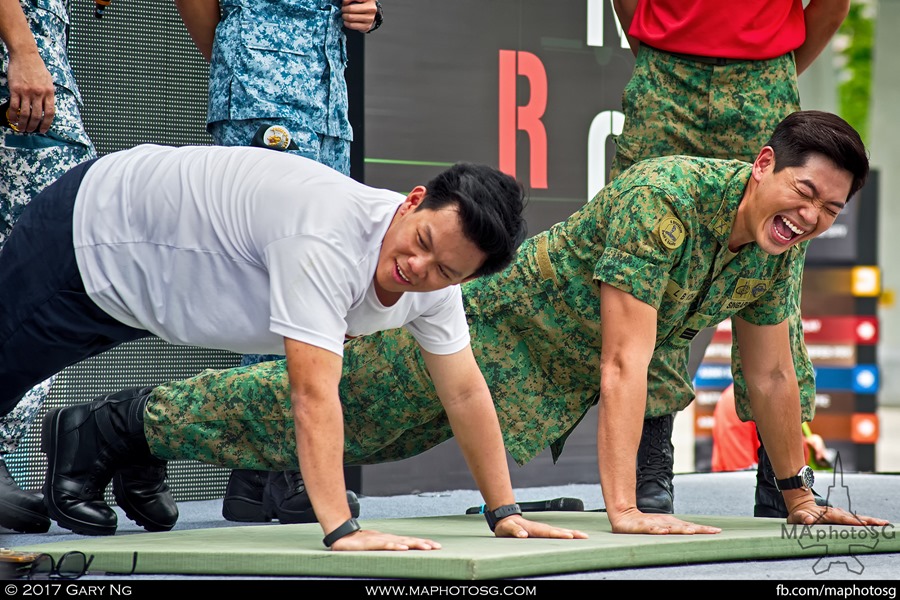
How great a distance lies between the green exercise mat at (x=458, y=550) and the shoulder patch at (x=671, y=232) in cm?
50

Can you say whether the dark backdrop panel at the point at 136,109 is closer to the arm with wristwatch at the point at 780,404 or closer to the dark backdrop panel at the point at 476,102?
the dark backdrop panel at the point at 476,102

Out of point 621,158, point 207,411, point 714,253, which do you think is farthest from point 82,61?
point 714,253

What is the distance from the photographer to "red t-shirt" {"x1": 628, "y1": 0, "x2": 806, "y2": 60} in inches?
105

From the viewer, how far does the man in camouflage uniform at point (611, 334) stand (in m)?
2.19

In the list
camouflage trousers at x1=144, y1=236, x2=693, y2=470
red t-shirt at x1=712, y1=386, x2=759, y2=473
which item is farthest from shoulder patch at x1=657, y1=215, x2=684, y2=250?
red t-shirt at x1=712, y1=386, x2=759, y2=473

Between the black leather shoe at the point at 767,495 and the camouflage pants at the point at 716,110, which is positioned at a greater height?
the camouflage pants at the point at 716,110

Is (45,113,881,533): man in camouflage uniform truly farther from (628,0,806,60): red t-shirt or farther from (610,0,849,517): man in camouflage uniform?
(628,0,806,60): red t-shirt

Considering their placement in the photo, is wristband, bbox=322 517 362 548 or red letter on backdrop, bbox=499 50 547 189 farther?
red letter on backdrop, bbox=499 50 547 189

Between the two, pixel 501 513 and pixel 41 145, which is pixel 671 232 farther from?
pixel 41 145

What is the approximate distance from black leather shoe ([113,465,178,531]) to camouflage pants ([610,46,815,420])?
3.86 ft

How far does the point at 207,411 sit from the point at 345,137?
0.70 m

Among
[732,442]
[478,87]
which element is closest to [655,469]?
[478,87]

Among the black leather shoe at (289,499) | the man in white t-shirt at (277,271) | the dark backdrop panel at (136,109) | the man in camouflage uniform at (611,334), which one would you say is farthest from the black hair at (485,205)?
the dark backdrop panel at (136,109)

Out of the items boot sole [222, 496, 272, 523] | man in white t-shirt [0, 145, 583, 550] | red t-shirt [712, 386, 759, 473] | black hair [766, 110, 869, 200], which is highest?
black hair [766, 110, 869, 200]
